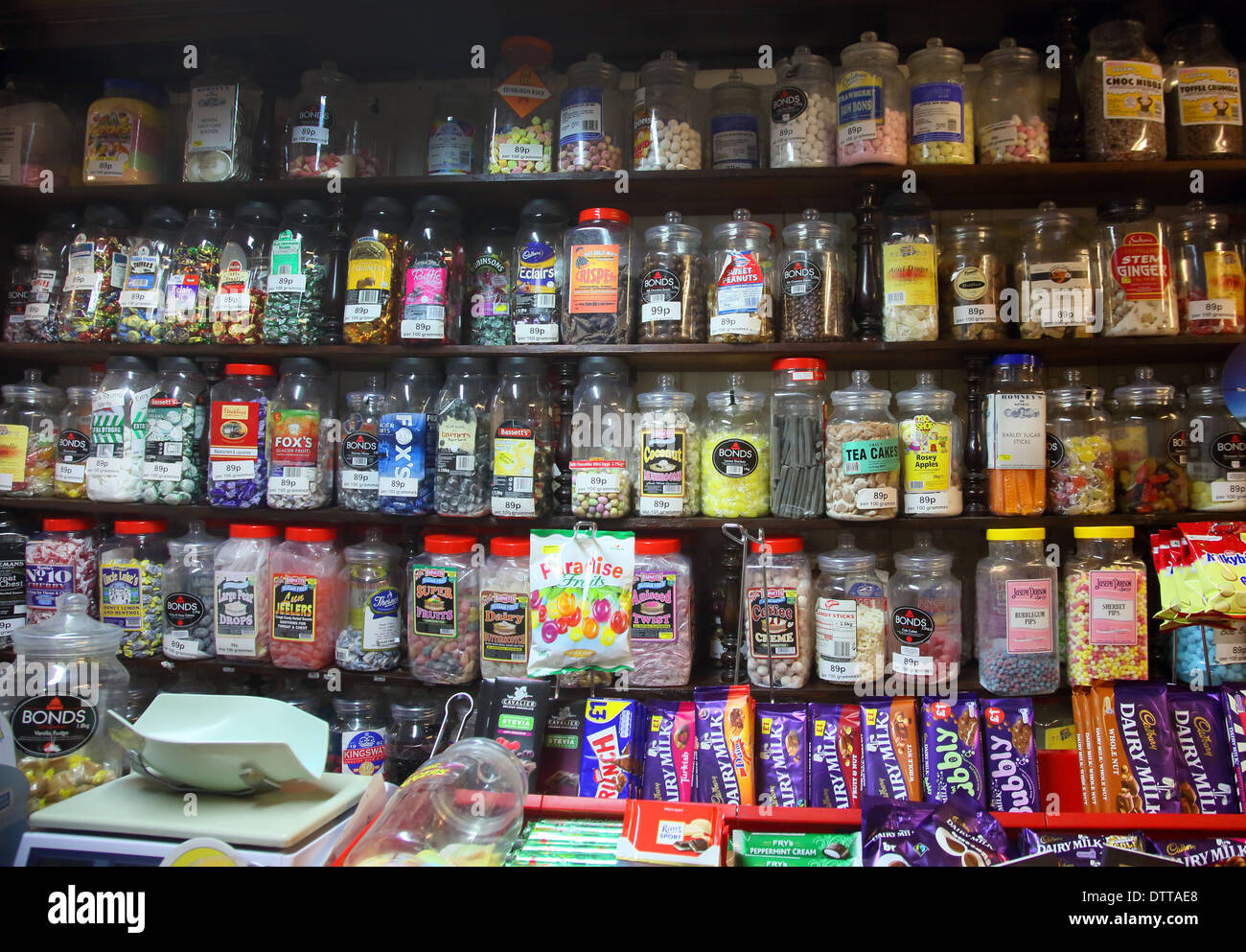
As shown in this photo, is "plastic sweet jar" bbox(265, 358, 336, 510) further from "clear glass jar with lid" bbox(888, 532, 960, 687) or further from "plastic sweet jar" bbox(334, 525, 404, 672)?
"clear glass jar with lid" bbox(888, 532, 960, 687)

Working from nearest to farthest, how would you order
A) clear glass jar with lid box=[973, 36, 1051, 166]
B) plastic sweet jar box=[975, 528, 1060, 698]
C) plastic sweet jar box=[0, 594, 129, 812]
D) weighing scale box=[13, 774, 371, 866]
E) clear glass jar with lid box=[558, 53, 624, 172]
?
1. weighing scale box=[13, 774, 371, 866]
2. plastic sweet jar box=[0, 594, 129, 812]
3. plastic sweet jar box=[975, 528, 1060, 698]
4. clear glass jar with lid box=[973, 36, 1051, 166]
5. clear glass jar with lid box=[558, 53, 624, 172]

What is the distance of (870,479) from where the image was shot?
6.29 feet

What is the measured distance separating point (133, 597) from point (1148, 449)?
2.84m

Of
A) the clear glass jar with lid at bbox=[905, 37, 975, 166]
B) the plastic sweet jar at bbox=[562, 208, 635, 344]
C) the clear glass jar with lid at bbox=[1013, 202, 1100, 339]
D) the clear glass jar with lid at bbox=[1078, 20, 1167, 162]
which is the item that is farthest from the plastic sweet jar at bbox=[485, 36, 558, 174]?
the clear glass jar with lid at bbox=[1078, 20, 1167, 162]

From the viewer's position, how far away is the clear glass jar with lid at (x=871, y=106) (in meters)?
1.94

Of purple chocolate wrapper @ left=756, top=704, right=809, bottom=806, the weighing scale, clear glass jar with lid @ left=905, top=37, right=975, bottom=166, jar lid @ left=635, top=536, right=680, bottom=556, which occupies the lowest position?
purple chocolate wrapper @ left=756, top=704, right=809, bottom=806

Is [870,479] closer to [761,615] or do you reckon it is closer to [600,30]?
[761,615]

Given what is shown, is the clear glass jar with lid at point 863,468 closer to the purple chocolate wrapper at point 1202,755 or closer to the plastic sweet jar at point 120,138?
the purple chocolate wrapper at point 1202,755

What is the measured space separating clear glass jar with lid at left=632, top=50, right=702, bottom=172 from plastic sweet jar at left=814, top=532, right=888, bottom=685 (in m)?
1.17

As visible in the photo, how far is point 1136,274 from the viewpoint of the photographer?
194cm

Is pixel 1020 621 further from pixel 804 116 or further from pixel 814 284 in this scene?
pixel 804 116

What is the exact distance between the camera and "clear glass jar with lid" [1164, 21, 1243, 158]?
1.96 metres
